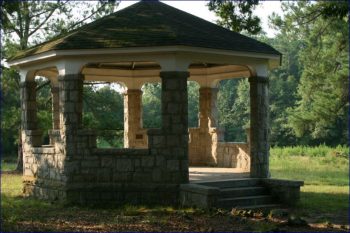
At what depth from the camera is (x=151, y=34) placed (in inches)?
452

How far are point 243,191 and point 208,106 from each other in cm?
567

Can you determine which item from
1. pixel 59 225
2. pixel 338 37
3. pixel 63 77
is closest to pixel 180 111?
pixel 63 77

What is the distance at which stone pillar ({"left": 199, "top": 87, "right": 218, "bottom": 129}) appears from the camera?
16781 mm

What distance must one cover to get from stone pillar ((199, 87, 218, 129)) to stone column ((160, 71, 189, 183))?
5.48 meters

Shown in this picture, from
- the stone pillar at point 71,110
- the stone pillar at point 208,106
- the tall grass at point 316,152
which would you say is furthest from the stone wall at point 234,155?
the tall grass at point 316,152

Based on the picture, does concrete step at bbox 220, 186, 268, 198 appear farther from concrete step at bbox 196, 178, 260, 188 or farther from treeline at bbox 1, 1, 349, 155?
treeline at bbox 1, 1, 349, 155

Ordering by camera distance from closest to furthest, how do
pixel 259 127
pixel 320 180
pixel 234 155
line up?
pixel 259 127
pixel 234 155
pixel 320 180

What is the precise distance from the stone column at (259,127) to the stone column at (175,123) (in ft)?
6.75

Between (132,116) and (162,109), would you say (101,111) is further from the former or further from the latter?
(162,109)

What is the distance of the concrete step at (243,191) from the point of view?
36.9 feet

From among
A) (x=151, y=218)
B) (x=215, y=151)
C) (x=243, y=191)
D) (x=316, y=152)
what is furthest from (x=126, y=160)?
(x=316, y=152)

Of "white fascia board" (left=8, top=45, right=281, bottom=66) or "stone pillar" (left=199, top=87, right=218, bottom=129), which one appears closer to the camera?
"white fascia board" (left=8, top=45, right=281, bottom=66)

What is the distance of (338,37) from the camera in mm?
28250

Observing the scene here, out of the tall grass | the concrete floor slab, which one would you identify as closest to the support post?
the concrete floor slab
